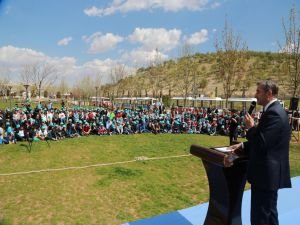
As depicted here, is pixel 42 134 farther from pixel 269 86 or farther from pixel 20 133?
pixel 269 86

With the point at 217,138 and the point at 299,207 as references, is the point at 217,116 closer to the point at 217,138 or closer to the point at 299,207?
the point at 217,138

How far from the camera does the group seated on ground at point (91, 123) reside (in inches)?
510

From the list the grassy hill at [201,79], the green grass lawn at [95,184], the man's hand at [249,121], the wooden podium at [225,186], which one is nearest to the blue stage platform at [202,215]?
the wooden podium at [225,186]

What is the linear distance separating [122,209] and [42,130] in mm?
8227

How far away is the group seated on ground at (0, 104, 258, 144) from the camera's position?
42.5 feet

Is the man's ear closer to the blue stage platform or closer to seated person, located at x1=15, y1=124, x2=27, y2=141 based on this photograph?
the blue stage platform

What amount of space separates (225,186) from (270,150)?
0.63m

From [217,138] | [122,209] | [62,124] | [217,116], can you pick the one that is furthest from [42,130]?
[217,116]

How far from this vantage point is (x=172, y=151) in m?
12.7

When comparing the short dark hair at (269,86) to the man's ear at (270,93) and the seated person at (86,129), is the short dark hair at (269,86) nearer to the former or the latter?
the man's ear at (270,93)

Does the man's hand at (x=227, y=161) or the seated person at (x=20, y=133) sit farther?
the seated person at (x=20, y=133)

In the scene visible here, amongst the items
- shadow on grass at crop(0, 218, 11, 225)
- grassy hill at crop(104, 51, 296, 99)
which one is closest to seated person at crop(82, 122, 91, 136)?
shadow on grass at crop(0, 218, 11, 225)

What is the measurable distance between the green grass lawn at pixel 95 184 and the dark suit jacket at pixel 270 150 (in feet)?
13.1

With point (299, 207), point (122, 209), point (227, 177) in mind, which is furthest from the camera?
point (122, 209)
